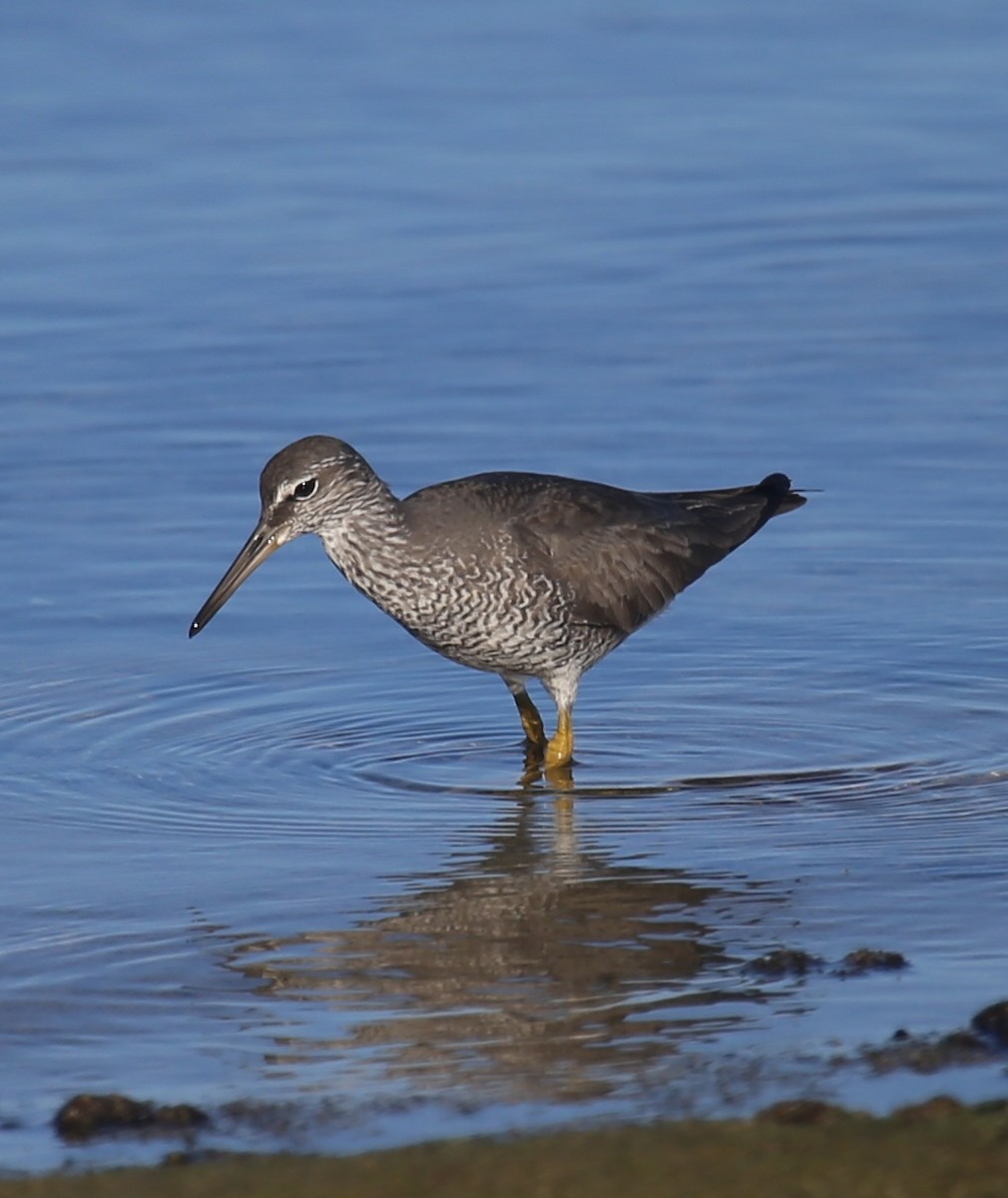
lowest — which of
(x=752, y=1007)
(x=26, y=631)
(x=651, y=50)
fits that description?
(x=752, y=1007)

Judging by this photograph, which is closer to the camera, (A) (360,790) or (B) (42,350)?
(A) (360,790)

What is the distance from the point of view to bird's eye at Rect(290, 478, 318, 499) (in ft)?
29.1

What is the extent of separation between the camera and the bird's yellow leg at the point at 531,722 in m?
9.27

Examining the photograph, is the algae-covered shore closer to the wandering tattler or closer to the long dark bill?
the wandering tattler

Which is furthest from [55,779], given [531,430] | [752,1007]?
[531,430]

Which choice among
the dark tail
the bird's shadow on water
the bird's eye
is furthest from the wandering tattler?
the bird's shadow on water

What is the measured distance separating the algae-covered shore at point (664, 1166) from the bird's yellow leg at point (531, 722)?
4151 millimetres

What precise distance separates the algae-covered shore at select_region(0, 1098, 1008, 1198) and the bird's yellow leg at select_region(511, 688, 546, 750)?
4151mm

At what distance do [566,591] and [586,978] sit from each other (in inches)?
116

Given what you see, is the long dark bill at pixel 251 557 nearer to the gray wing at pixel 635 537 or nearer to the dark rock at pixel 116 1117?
the gray wing at pixel 635 537

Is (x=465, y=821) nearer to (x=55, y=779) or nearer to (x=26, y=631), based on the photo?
(x=55, y=779)

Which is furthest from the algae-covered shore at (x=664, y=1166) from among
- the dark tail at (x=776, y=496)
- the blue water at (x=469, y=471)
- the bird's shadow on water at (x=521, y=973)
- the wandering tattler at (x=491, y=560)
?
the dark tail at (x=776, y=496)

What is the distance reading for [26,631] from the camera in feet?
33.3

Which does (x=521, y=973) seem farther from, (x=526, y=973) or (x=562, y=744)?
(x=562, y=744)
